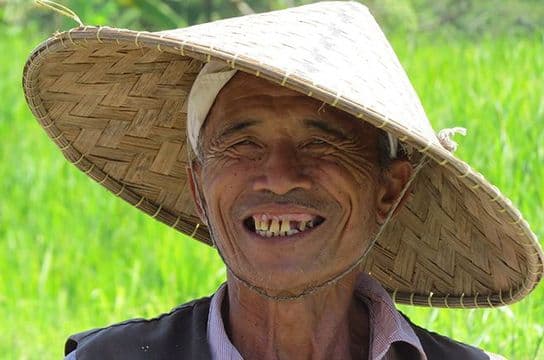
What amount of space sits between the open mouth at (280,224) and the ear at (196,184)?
227 mm

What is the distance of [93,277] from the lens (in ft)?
15.6

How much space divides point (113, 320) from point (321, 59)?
2328 millimetres

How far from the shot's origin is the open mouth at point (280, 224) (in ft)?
7.44

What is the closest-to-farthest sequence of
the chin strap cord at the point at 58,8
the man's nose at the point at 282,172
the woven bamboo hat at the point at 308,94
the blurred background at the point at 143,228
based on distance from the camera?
Answer: the woven bamboo hat at the point at 308,94, the man's nose at the point at 282,172, the chin strap cord at the point at 58,8, the blurred background at the point at 143,228

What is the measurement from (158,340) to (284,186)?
0.39 metres

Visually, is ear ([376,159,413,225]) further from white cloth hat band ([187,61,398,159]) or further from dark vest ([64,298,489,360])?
dark vest ([64,298,489,360])

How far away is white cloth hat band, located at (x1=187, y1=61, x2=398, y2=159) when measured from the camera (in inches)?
93.7

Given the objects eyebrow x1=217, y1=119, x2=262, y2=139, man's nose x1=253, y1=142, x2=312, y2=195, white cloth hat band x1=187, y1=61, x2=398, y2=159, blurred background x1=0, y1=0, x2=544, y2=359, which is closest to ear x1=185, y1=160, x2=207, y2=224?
white cloth hat band x1=187, y1=61, x2=398, y2=159

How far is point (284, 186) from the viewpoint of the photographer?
2.25 m

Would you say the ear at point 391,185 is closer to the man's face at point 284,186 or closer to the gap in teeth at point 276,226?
the man's face at point 284,186

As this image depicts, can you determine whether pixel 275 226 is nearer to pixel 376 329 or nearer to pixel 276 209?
pixel 276 209

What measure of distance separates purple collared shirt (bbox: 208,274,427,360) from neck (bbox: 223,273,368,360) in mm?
53

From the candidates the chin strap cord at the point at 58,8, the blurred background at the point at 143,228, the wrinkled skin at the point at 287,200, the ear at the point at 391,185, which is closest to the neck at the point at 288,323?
the wrinkled skin at the point at 287,200

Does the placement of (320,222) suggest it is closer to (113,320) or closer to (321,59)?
(321,59)
